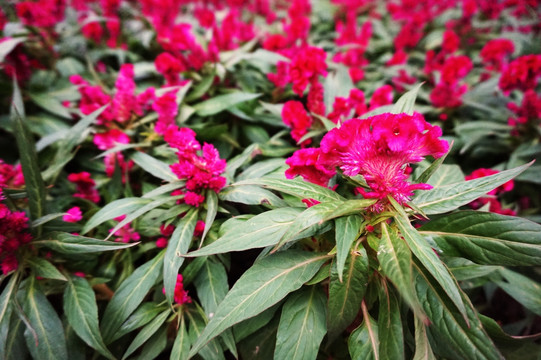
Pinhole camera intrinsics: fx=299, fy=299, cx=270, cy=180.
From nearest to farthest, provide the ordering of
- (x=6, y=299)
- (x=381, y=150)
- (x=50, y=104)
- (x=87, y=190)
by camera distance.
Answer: (x=381, y=150) < (x=6, y=299) < (x=87, y=190) < (x=50, y=104)

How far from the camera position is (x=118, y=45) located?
7.74 ft

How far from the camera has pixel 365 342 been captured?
0.91 meters

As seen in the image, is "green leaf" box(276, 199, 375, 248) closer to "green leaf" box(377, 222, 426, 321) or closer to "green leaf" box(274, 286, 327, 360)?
"green leaf" box(377, 222, 426, 321)

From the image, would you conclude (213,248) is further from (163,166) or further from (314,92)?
(314,92)

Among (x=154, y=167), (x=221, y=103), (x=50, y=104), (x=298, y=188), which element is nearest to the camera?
(x=298, y=188)

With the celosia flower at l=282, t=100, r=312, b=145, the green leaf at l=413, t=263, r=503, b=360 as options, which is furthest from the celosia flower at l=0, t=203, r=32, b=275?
the green leaf at l=413, t=263, r=503, b=360

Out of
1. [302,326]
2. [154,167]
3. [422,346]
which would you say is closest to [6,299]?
[154,167]

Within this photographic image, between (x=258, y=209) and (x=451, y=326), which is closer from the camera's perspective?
(x=451, y=326)

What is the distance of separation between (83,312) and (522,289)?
1721mm

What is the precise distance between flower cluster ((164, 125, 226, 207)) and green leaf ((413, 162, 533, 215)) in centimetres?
72

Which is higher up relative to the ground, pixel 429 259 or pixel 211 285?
pixel 429 259

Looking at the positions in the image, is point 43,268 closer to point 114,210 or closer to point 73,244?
point 73,244

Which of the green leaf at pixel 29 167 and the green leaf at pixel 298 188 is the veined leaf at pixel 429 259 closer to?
the green leaf at pixel 298 188

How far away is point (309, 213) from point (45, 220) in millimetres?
980
